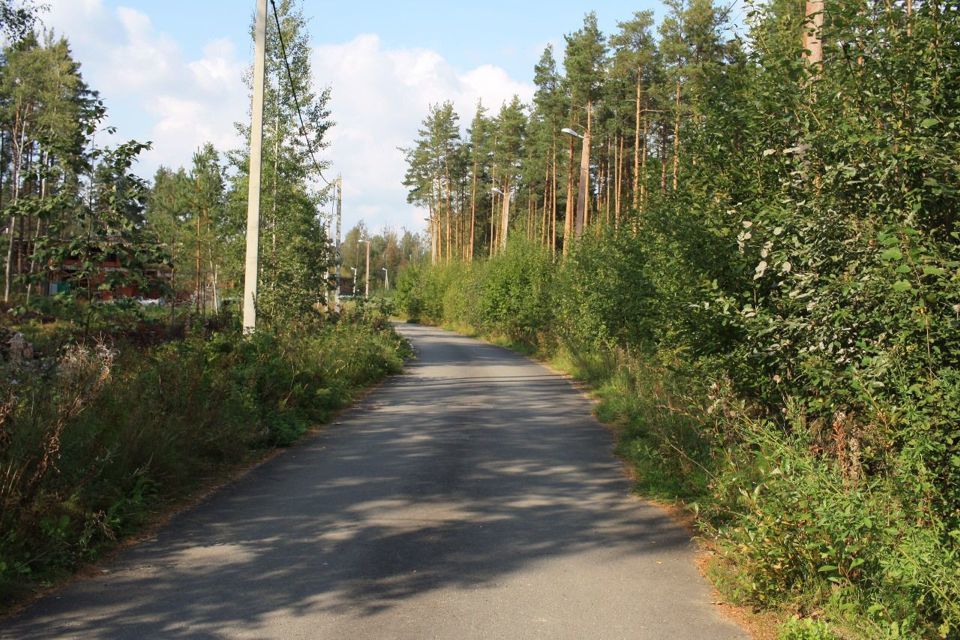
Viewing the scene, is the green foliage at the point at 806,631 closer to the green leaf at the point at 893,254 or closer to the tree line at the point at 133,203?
the green leaf at the point at 893,254

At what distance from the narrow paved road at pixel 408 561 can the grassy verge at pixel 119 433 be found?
0.40 meters

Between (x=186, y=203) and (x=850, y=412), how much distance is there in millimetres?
40419

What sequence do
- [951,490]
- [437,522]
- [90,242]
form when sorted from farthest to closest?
[90,242] < [437,522] < [951,490]

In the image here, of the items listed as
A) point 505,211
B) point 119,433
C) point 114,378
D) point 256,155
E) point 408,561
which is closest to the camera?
point 408,561

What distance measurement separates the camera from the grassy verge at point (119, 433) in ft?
20.3

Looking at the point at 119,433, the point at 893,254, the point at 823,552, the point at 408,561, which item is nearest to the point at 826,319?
the point at 893,254

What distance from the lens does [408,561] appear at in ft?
21.2

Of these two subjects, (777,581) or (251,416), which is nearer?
(777,581)

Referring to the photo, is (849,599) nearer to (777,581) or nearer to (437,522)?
(777,581)

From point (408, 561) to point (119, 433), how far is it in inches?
130

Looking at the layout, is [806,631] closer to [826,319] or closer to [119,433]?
[826,319]

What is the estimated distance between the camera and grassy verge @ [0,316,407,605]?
6176 mm

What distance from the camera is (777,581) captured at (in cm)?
555

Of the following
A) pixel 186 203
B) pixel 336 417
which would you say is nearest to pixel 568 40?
pixel 186 203
